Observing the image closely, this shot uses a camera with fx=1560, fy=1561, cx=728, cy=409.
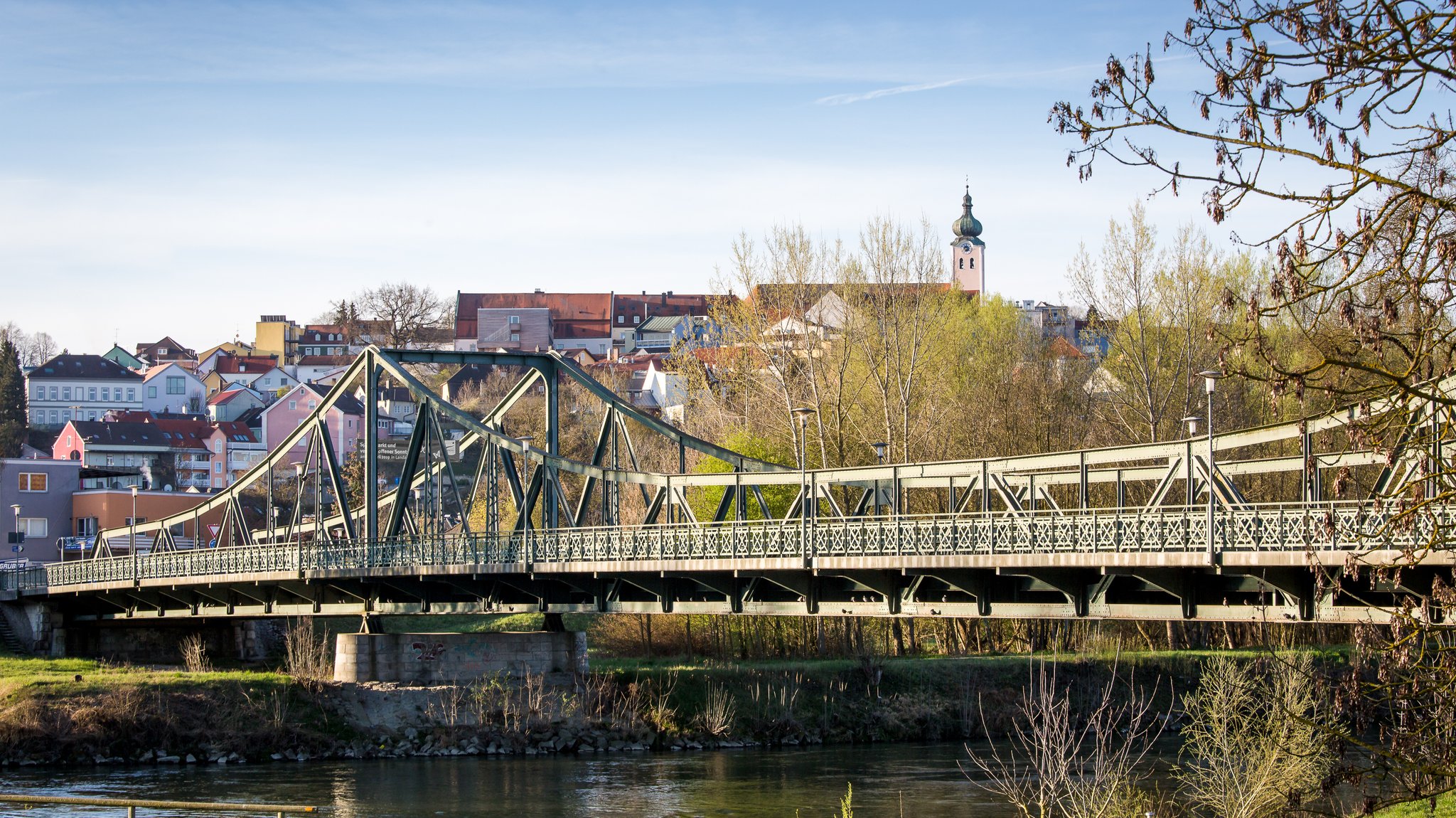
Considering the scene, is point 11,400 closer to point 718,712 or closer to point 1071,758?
point 718,712

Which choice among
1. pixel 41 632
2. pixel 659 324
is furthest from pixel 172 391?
pixel 41 632

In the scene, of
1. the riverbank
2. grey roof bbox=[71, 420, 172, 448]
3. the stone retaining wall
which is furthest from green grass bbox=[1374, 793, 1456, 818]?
grey roof bbox=[71, 420, 172, 448]

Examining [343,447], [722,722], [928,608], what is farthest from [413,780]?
[343,447]

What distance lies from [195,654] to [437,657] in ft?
37.1

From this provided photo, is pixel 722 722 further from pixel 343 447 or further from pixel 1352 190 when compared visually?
pixel 343 447

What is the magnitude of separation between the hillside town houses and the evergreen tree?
6.66ft

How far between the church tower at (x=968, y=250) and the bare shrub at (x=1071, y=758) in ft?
370

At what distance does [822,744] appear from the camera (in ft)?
156

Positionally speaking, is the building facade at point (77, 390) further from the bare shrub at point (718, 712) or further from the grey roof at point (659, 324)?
the bare shrub at point (718, 712)

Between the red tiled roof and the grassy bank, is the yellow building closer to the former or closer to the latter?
the red tiled roof

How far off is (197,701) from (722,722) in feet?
50.0

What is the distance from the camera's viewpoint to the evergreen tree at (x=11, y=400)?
11106 centimetres

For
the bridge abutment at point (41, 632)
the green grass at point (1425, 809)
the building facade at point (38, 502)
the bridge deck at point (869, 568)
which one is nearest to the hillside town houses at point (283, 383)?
the building facade at point (38, 502)

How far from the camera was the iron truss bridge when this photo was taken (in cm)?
2380
